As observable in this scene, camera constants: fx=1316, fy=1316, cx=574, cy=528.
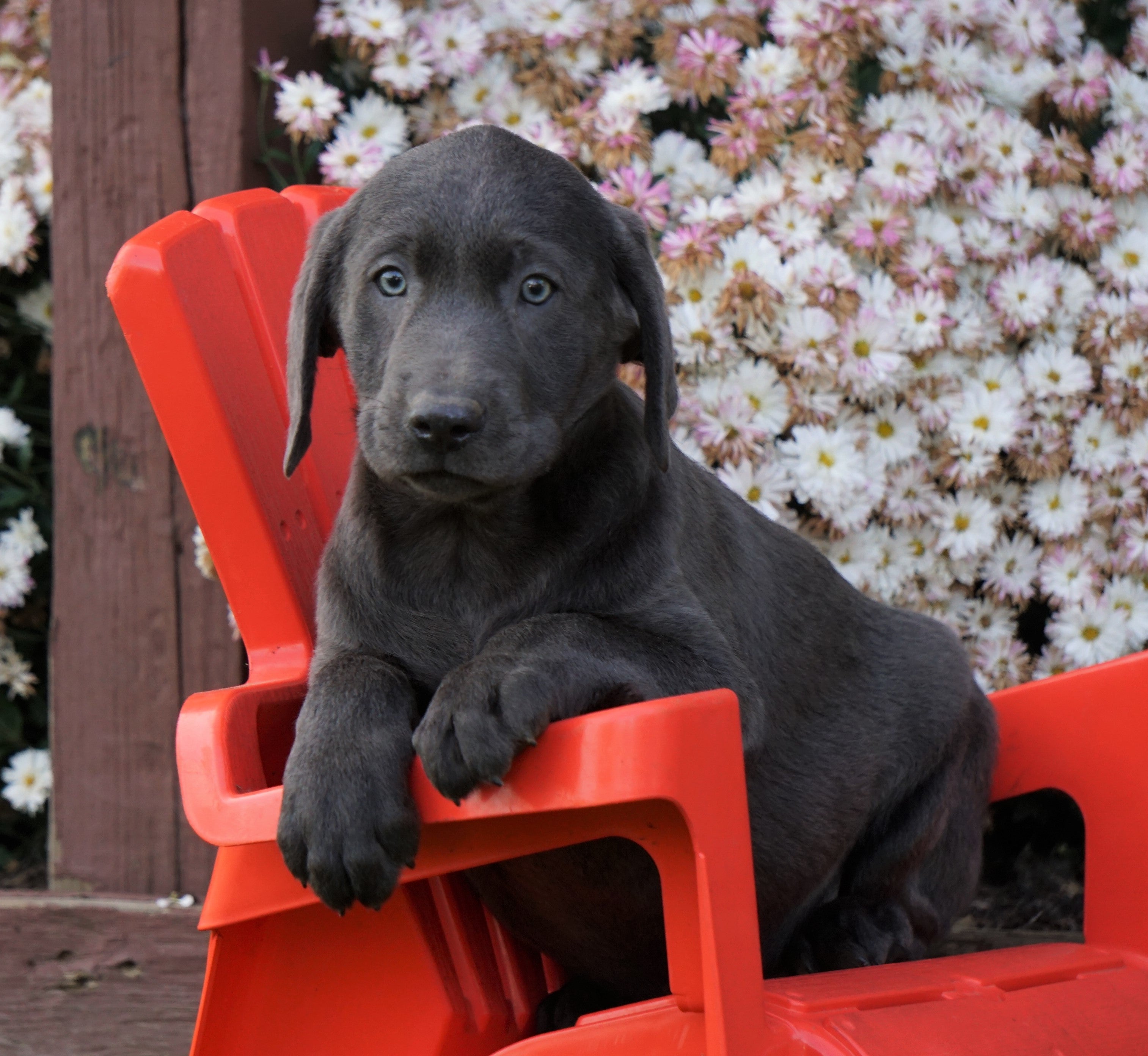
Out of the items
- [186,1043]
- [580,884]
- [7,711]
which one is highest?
[7,711]

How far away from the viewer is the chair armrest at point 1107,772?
2.30 meters

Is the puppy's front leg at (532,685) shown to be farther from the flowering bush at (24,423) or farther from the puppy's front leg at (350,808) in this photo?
the flowering bush at (24,423)

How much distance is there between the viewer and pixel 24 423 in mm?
3729

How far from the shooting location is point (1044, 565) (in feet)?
10.5

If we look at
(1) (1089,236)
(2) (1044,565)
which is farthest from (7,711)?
(1) (1089,236)

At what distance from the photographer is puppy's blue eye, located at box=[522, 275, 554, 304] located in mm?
1946

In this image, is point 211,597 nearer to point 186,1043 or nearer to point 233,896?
point 186,1043

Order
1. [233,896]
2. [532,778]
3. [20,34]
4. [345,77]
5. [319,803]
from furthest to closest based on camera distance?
[20,34] < [345,77] < [233,896] < [319,803] < [532,778]

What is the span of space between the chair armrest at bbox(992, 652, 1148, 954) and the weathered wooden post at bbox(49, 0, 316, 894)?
1836 millimetres

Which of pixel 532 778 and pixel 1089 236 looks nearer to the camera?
pixel 532 778

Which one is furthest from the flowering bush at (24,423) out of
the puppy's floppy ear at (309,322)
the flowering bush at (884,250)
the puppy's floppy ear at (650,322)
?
the puppy's floppy ear at (650,322)

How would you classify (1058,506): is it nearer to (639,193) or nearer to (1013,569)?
(1013,569)

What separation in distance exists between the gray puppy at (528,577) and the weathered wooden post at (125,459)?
1.18m

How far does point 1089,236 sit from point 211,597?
229cm
